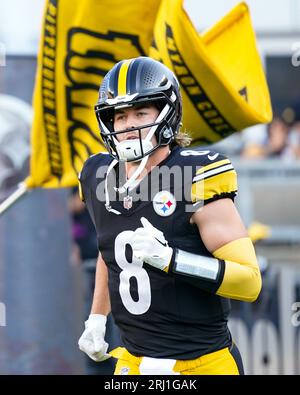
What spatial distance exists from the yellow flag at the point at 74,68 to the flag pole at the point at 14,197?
0.04 metres

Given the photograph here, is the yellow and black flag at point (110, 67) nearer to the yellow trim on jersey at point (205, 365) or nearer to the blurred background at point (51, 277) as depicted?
the blurred background at point (51, 277)

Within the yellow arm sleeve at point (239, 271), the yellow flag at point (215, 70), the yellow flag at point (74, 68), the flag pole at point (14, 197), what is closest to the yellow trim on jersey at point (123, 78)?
the yellow arm sleeve at point (239, 271)

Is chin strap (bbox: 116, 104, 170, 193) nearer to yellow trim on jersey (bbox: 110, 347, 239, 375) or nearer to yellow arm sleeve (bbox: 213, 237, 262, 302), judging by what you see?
yellow arm sleeve (bbox: 213, 237, 262, 302)

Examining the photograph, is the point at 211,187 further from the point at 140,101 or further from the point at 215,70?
the point at 215,70

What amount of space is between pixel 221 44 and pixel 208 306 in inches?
72.0

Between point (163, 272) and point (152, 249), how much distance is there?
195 millimetres

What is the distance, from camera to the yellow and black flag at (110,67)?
4281mm

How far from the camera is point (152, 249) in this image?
2873 mm

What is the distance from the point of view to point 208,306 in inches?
122

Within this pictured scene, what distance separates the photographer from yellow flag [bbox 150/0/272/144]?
164 inches
